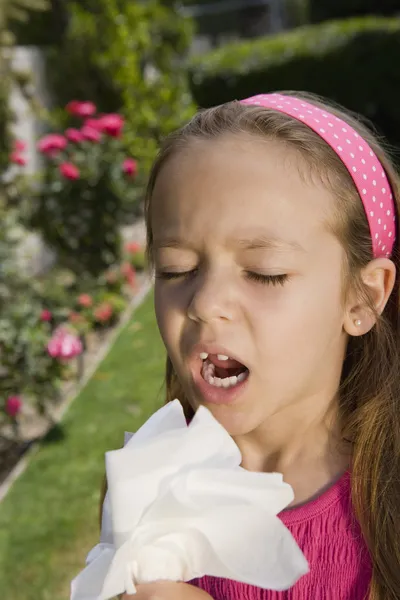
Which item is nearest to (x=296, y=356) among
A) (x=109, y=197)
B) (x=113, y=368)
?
(x=113, y=368)

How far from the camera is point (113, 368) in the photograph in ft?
19.3

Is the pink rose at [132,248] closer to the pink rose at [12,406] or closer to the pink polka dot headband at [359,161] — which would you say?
the pink rose at [12,406]

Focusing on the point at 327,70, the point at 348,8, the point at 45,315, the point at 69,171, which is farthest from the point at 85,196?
the point at 348,8

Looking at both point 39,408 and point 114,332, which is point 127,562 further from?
point 114,332

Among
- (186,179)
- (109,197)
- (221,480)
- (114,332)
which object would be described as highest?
(186,179)

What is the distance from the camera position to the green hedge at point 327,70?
1256 centimetres

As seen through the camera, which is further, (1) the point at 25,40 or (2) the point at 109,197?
(1) the point at 25,40

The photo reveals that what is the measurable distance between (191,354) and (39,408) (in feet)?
11.4

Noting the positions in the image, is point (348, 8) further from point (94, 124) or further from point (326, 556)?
point (326, 556)

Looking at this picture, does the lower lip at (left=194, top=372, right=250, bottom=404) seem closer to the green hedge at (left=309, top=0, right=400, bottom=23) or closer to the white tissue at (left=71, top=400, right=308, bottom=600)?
the white tissue at (left=71, top=400, right=308, bottom=600)

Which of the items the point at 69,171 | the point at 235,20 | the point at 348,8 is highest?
the point at 69,171

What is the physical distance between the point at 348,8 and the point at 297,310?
77.2 feet

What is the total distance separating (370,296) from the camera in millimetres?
1729

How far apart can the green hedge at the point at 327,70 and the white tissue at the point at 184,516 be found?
1171 centimetres
